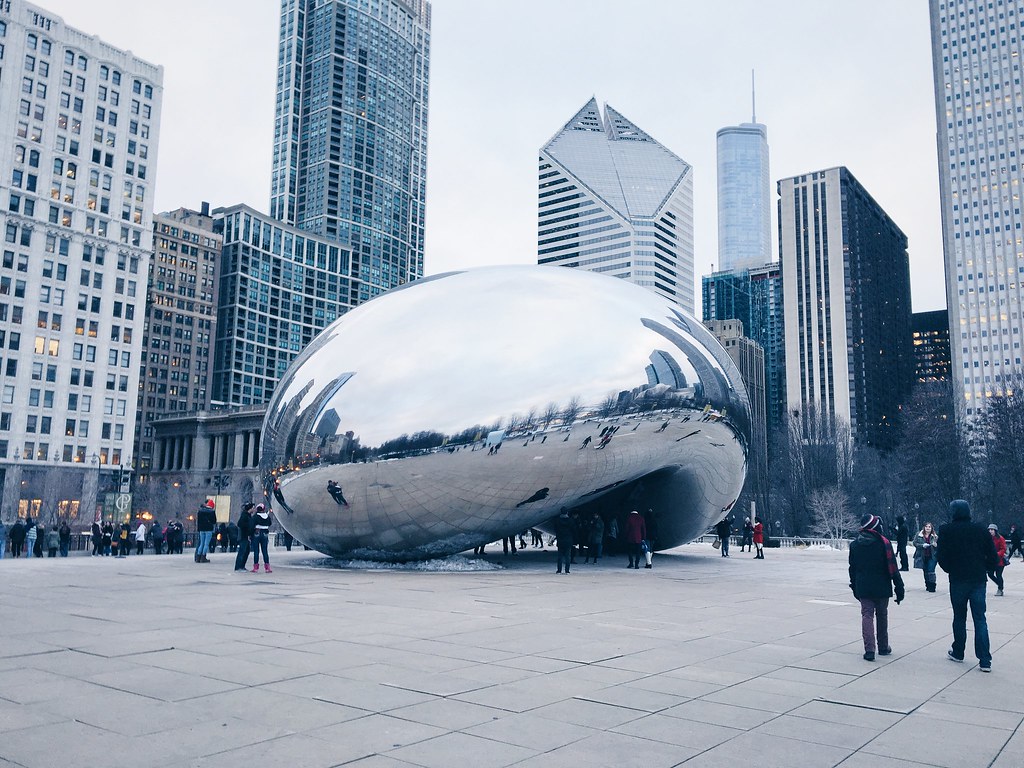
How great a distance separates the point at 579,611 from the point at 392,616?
8.18 ft

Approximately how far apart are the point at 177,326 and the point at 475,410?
147 m

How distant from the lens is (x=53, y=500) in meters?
80.4

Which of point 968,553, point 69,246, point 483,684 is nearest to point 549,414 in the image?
point 968,553

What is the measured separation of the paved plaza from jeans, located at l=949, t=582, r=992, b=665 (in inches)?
8.8

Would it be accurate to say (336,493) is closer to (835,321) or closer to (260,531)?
(260,531)

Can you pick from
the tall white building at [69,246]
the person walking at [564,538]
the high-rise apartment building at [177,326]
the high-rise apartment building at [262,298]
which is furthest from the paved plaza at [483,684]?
the high-rise apartment building at [262,298]

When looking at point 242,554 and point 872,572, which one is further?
point 242,554

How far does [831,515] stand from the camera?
69.0 m

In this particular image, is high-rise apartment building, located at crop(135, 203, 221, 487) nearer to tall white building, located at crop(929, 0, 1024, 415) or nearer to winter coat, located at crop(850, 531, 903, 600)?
tall white building, located at crop(929, 0, 1024, 415)

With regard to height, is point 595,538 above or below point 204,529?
below

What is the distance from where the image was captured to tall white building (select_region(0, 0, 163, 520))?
88.9 meters

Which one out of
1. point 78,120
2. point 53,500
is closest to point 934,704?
point 53,500

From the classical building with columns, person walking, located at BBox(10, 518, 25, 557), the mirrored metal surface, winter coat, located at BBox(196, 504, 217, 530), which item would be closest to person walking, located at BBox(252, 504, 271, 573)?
the mirrored metal surface

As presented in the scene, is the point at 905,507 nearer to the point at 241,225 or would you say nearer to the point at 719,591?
the point at 719,591
